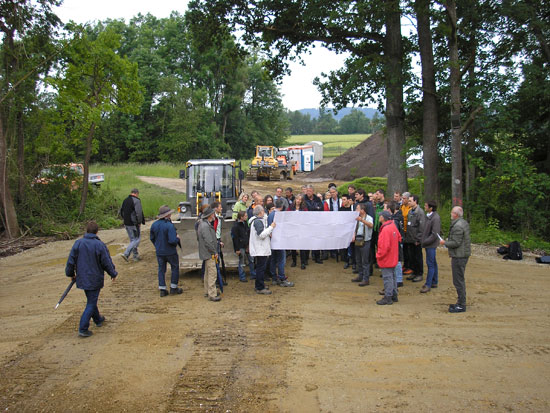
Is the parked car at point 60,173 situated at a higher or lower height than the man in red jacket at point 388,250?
higher

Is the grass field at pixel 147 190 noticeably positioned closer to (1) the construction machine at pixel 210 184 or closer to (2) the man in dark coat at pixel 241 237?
(1) the construction machine at pixel 210 184

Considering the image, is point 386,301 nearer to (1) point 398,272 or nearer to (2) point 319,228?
(1) point 398,272

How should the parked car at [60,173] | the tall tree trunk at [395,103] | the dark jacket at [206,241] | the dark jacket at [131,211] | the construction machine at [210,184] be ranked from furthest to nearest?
the parked car at [60,173] → the tall tree trunk at [395,103] → the construction machine at [210,184] → the dark jacket at [131,211] → the dark jacket at [206,241]

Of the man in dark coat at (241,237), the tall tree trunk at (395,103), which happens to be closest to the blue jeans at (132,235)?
the man in dark coat at (241,237)

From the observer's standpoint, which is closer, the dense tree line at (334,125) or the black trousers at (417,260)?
the black trousers at (417,260)

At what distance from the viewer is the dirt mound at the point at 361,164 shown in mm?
38656

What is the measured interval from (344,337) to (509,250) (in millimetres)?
7912

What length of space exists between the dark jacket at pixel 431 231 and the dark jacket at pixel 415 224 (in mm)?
471

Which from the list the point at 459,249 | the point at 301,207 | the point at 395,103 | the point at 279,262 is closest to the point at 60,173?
the point at 301,207

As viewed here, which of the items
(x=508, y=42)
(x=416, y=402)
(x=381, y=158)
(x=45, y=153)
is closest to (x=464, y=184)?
(x=508, y=42)

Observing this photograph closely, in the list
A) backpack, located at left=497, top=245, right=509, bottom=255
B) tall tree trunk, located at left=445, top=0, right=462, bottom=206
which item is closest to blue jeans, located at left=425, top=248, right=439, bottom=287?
backpack, located at left=497, top=245, right=509, bottom=255

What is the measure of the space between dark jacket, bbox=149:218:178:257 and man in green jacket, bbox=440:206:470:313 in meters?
5.02

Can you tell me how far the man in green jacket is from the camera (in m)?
7.85

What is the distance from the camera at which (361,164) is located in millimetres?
40781
